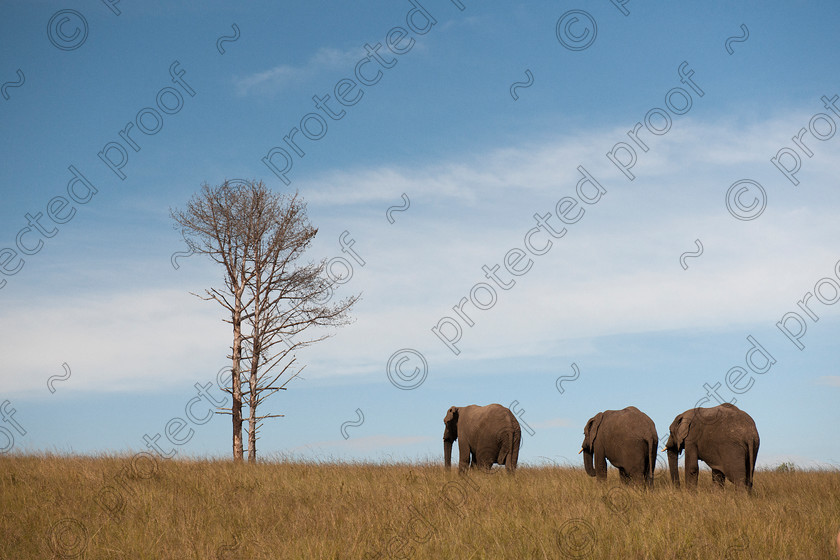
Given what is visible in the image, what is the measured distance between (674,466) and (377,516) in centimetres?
820

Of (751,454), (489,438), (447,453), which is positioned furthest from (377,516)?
(447,453)

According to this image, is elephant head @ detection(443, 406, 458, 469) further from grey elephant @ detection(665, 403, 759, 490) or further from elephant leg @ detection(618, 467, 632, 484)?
grey elephant @ detection(665, 403, 759, 490)

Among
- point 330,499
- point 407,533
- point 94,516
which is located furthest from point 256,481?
point 407,533

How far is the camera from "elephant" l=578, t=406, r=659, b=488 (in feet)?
49.3

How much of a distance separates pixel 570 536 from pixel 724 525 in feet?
8.76

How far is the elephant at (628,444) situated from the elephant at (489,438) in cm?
267

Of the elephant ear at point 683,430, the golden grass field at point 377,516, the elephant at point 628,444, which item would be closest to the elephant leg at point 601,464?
the elephant at point 628,444

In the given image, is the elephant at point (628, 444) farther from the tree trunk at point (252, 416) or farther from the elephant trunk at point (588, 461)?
the tree trunk at point (252, 416)

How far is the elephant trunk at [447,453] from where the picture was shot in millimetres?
19562

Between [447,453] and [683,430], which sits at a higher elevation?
[683,430]

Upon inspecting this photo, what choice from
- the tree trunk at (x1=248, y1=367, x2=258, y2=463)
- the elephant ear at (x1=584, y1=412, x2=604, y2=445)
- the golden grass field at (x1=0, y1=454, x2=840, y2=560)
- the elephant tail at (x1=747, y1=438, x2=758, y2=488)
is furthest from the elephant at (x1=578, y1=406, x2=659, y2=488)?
the tree trunk at (x1=248, y1=367, x2=258, y2=463)

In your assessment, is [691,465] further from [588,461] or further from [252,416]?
[252,416]

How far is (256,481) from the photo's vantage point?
14.2m

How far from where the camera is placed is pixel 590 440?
16.2 m
